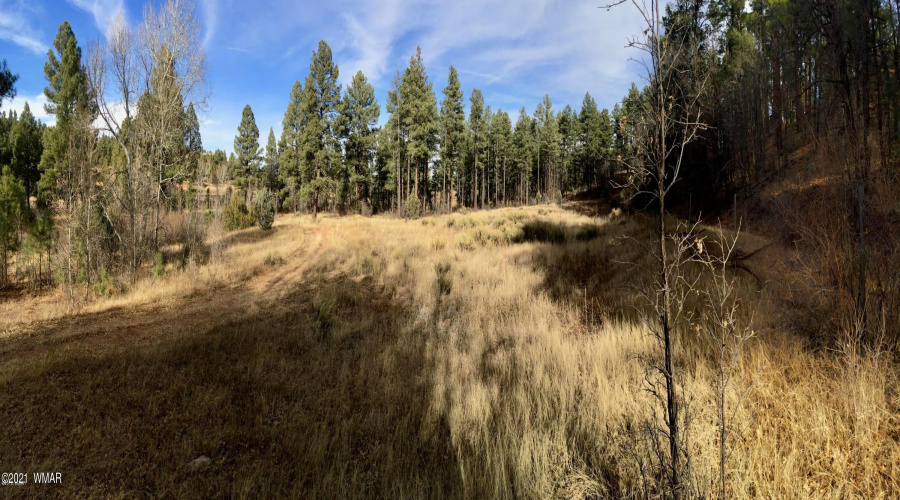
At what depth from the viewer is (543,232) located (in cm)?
1675

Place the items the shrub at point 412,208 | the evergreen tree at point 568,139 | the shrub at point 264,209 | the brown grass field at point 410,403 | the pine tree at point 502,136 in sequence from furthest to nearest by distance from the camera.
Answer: the evergreen tree at point 568,139 < the pine tree at point 502,136 < the shrub at point 412,208 < the shrub at point 264,209 < the brown grass field at point 410,403

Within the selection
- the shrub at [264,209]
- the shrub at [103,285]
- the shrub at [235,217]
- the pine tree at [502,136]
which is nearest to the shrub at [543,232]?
the shrub at [103,285]

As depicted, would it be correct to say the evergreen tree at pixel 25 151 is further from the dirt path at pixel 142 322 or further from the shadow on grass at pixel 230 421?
the shadow on grass at pixel 230 421

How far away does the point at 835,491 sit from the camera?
2.23 metres

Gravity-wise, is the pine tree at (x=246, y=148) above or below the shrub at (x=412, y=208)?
above

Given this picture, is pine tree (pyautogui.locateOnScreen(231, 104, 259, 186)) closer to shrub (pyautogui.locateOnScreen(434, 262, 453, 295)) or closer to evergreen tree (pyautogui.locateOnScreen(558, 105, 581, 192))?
shrub (pyautogui.locateOnScreen(434, 262, 453, 295))

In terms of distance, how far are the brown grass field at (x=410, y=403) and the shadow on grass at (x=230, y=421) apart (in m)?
0.02

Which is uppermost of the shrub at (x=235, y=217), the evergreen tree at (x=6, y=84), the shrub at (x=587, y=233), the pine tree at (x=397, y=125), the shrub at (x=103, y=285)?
the pine tree at (x=397, y=125)

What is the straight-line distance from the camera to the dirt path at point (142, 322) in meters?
6.08

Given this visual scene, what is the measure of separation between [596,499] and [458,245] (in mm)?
13166

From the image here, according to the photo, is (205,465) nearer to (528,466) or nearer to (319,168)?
(528,466)

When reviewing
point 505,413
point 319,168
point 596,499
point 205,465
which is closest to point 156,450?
point 205,465

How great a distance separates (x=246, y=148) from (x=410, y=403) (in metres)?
42.3

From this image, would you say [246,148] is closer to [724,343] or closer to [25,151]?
[25,151]
